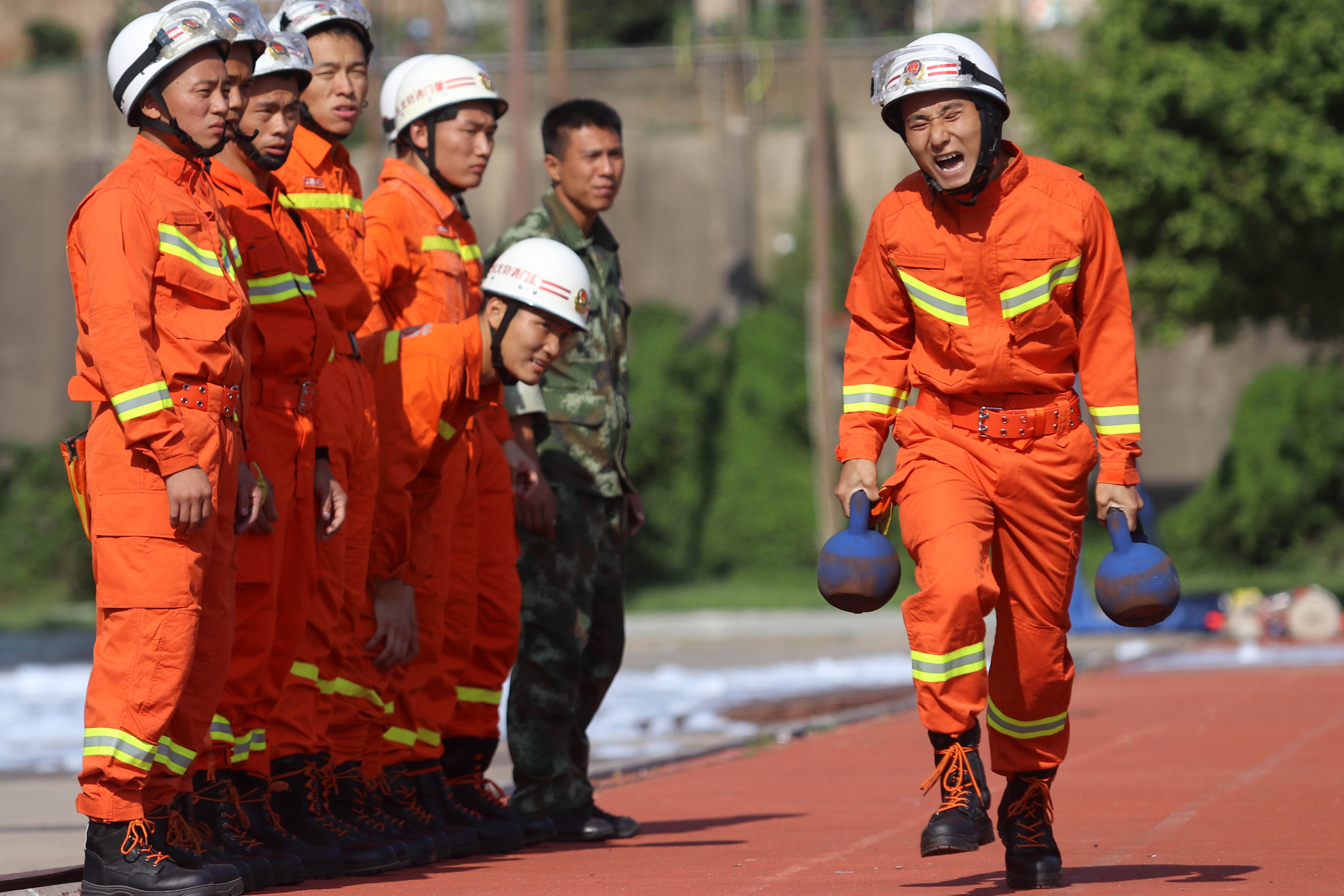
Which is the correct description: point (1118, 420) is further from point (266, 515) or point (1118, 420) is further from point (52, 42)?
point (52, 42)

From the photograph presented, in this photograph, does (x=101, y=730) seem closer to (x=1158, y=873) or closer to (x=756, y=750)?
(x=1158, y=873)

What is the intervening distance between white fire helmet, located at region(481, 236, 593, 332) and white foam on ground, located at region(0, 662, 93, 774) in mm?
2739

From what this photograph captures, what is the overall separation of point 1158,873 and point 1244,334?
2171 cm

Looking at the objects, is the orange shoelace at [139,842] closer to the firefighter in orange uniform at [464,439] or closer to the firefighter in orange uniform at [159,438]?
the firefighter in orange uniform at [159,438]

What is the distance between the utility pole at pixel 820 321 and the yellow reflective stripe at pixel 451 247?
17.6 m

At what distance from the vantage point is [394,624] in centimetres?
662

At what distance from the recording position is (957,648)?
524 centimetres

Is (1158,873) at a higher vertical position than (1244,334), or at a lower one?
lower

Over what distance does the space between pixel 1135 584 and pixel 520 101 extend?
20377 mm

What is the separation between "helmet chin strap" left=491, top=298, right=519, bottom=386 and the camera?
6812 mm

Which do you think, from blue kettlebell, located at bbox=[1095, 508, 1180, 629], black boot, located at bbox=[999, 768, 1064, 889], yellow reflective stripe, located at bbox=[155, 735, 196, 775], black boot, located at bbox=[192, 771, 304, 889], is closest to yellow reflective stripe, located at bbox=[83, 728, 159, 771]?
yellow reflective stripe, located at bbox=[155, 735, 196, 775]

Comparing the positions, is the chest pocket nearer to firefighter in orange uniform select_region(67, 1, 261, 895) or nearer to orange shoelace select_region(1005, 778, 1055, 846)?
firefighter in orange uniform select_region(67, 1, 261, 895)

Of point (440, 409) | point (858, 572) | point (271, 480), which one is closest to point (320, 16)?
point (440, 409)

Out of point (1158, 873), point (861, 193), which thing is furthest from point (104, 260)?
point (861, 193)
